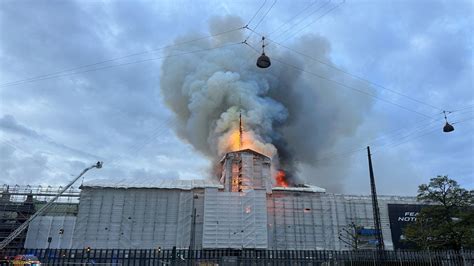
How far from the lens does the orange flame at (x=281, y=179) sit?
66.1 meters

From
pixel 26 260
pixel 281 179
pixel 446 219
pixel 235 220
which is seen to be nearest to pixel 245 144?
pixel 281 179

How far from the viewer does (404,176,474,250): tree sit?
25844 millimetres

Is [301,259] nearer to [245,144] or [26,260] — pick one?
[26,260]

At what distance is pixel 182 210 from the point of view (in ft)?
Result: 173

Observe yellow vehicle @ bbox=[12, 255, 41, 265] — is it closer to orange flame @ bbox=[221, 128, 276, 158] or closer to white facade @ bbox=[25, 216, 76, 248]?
white facade @ bbox=[25, 216, 76, 248]

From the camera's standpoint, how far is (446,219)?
2742 cm

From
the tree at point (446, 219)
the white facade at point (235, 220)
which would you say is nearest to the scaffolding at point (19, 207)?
the white facade at point (235, 220)

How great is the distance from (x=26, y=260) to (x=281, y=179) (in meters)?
51.8

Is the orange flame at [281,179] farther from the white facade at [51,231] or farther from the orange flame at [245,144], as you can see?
the white facade at [51,231]

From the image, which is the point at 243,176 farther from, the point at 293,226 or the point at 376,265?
the point at 376,265

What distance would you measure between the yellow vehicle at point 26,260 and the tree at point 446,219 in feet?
84.0

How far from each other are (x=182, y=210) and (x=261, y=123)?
2108 centimetres

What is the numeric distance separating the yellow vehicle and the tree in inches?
1008

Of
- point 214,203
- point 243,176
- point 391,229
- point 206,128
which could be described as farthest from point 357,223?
point 206,128
